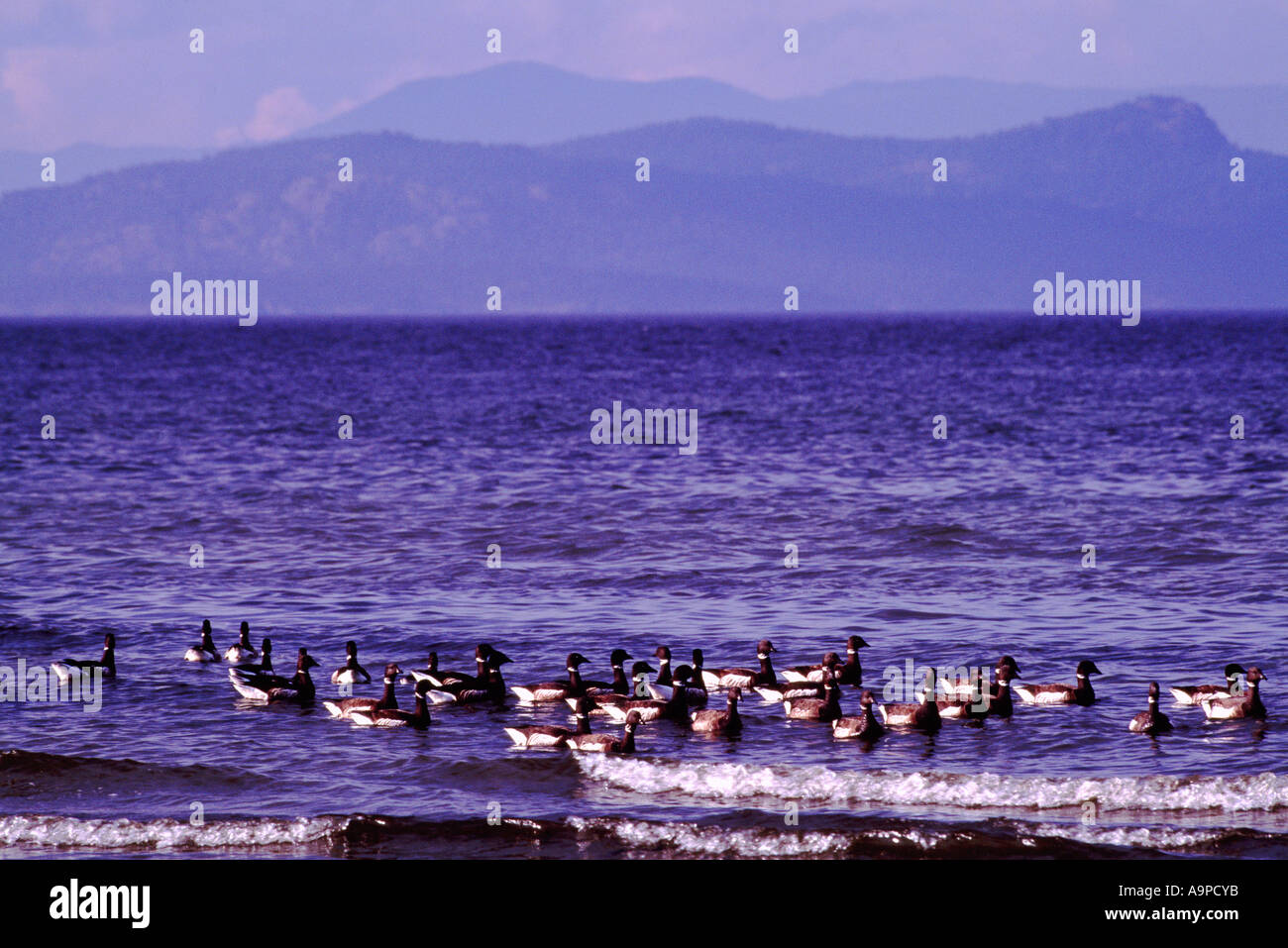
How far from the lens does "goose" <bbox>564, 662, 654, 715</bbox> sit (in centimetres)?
2033

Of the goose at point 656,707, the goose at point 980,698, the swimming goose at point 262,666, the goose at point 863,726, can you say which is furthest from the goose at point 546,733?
the goose at point 980,698

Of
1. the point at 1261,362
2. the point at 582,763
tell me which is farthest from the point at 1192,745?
the point at 1261,362

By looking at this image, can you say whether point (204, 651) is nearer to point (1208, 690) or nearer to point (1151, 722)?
point (1151, 722)

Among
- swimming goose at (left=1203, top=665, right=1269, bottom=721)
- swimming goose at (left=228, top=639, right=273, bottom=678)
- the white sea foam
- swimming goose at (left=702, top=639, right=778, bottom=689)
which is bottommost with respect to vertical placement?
the white sea foam

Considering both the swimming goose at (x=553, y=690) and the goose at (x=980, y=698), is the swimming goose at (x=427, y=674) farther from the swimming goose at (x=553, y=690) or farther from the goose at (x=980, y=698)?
the goose at (x=980, y=698)

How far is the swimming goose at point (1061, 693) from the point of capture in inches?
803

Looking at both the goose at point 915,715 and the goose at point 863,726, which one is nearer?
the goose at point 863,726

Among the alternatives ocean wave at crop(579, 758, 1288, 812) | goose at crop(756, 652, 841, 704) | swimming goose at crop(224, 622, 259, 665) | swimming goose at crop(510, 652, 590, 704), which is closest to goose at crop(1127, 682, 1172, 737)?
ocean wave at crop(579, 758, 1288, 812)

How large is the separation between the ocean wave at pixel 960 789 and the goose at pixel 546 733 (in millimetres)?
1153

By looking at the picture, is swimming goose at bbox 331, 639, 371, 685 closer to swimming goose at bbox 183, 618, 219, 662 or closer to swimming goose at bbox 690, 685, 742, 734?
swimming goose at bbox 183, 618, 219, 662

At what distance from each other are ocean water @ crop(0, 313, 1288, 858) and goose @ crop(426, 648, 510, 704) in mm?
226

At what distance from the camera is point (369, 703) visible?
801 inches

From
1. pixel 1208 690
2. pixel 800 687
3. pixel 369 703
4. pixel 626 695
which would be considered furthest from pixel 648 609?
pixel 1208 690

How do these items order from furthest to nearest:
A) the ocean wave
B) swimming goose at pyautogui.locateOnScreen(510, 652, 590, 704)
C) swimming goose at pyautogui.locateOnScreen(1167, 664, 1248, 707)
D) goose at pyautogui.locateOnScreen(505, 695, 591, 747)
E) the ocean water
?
1. swimming goose at pyautogui.locateOnScreen(510, 652, 590, 704)
2. swimming goose at pyautogui.locateOnScreen(1167, 664, 1248, 707)
3. goose at pyautogui.locateOnScreen(505, 695, 591, 747)
4. the ocean wave
5. the ocean water
